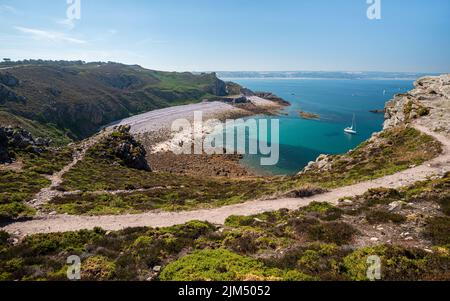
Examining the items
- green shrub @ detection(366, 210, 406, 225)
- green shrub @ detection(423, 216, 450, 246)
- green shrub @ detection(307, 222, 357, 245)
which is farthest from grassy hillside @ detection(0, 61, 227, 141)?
green shrub @ detection(423, 216, 450, 246)

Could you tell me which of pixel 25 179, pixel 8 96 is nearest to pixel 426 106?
pixel 25 179

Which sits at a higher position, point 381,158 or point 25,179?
point 381,158

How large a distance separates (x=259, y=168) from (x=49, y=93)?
116827 mm

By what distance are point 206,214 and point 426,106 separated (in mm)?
50277

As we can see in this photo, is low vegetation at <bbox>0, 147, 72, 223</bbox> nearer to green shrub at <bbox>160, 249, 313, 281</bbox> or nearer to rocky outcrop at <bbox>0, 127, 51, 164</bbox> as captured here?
rocky outcrop at <bbox>0, 127, 51, 164</bbox>

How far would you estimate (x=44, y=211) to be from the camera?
24.2 meters

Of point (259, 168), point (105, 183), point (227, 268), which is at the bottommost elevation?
point (259, 168)

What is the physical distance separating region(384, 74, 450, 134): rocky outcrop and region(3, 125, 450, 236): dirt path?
18.4 meters

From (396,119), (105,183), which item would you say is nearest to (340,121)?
(396,119)

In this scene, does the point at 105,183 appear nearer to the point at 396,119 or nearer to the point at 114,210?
the point at 114,210

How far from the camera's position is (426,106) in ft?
173

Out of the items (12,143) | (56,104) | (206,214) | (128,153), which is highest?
(56,104)

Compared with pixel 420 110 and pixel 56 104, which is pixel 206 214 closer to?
pixel 420 110

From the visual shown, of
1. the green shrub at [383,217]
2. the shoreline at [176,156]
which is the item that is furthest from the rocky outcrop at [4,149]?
the green shrub at [383,217]
